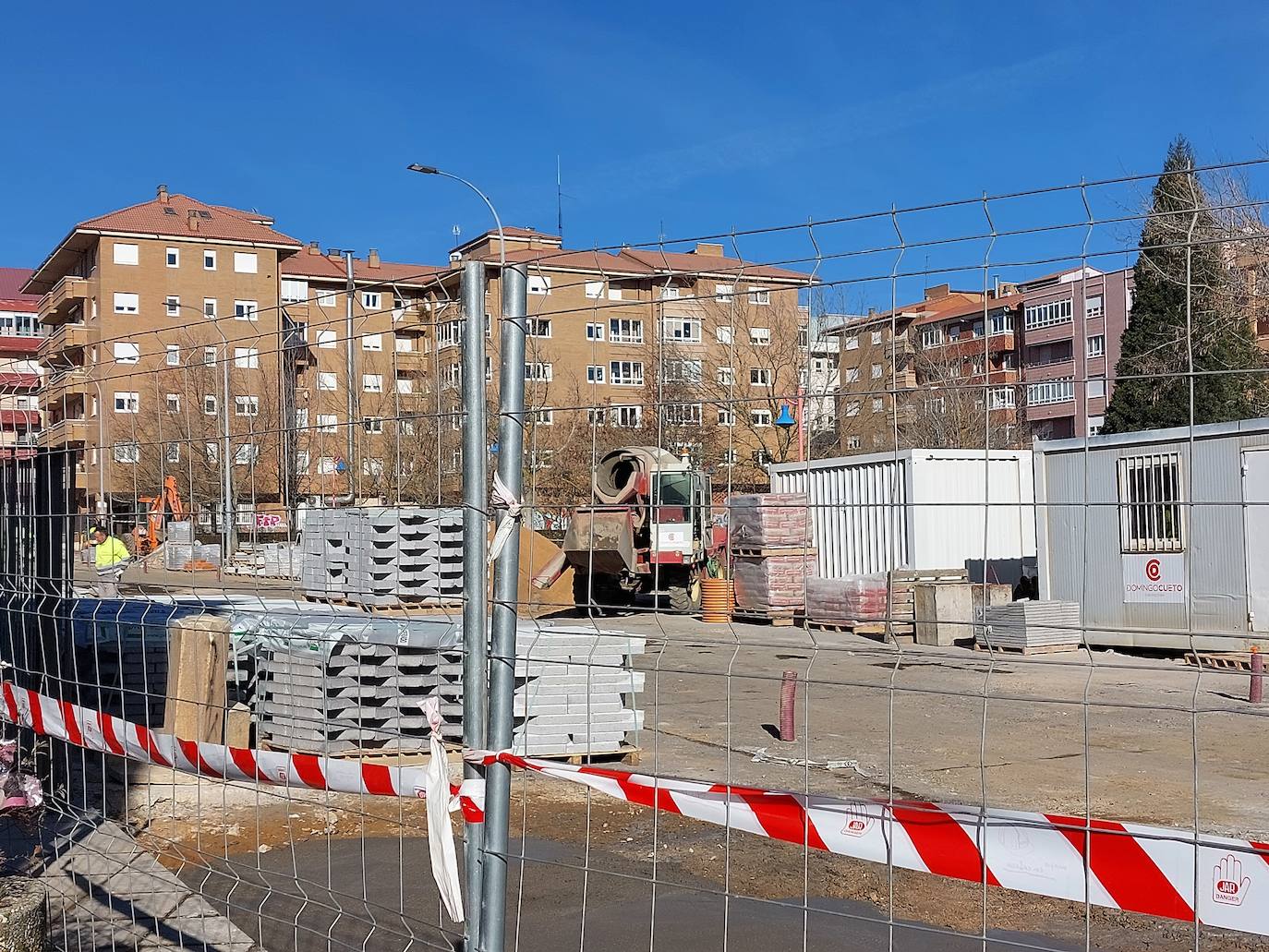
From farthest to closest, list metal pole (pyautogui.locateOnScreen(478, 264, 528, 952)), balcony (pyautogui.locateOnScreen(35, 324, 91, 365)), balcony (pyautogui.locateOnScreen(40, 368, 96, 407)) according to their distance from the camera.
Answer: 1. balcony (pyautogui.locateOnScreen(35, 324, 91, 365))
2. balcony (pyautogui.locateOnScreen(40, 368, 96, 407))
3. metal pole (pyautogui.locateOnScreen(478, 264, 528, 952))

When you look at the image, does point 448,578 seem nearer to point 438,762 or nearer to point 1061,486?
point 438,762

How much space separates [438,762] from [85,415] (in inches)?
234

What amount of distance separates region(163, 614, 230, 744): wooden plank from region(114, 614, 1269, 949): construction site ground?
0.59 meters

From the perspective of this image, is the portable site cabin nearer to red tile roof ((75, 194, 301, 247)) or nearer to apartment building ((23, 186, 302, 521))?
apartment building ((23, 186, 302, 521))

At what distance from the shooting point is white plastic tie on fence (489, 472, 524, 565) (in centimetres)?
342

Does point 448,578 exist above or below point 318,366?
below

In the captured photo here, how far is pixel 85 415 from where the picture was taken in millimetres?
8367

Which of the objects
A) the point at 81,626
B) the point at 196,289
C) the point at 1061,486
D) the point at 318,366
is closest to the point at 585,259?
the point at 318,366

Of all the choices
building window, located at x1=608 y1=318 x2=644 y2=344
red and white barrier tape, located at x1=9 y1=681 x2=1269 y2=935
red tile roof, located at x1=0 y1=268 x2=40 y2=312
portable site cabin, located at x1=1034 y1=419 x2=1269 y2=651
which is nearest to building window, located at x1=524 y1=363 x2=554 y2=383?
building window, located at x1=608 y1=318 x2=644 y2=344

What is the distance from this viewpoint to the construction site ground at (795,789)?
210 inches

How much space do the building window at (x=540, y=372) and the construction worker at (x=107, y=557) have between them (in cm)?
Result: 290

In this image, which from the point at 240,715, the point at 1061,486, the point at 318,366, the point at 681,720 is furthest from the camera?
the point at 1061,486

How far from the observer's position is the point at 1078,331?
3047 mm

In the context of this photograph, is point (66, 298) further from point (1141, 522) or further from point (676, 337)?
point (676, 337)
